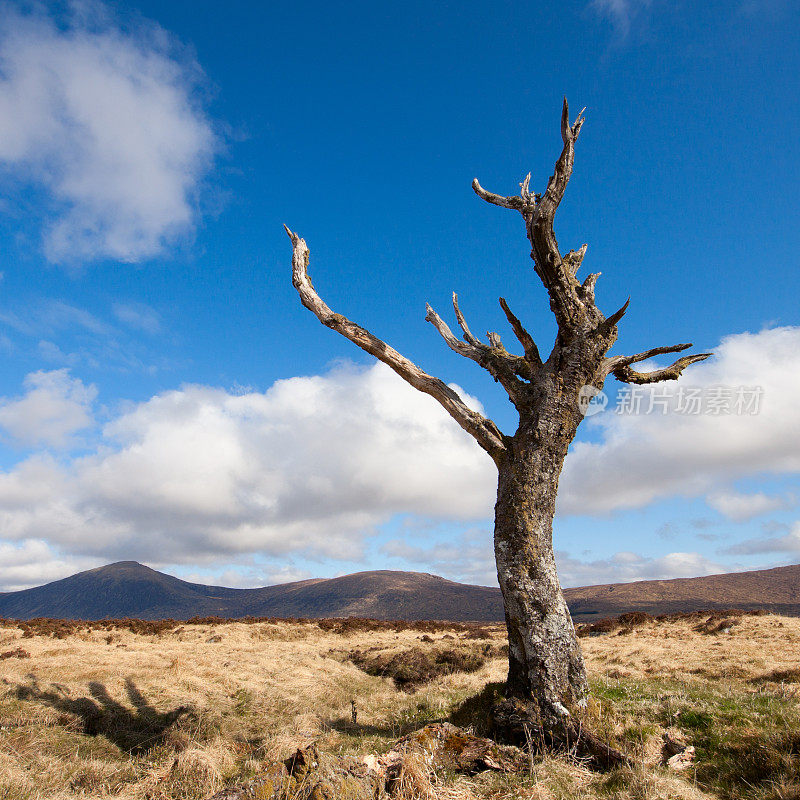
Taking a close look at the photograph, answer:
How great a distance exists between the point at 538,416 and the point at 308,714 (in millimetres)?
8990

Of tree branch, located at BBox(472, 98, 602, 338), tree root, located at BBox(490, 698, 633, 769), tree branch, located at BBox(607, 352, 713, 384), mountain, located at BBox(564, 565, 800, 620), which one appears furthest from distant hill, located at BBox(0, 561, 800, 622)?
tree root, located at BBox(490, 698, 633, 769)

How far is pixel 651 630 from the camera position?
98.9ft

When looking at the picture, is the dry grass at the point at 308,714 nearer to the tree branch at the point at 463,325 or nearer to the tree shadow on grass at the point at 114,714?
the tree shadow on grass at the point at 114,714

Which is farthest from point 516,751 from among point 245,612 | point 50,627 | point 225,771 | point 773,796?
point 245,612

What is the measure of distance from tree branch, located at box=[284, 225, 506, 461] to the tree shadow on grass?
8.16 metres

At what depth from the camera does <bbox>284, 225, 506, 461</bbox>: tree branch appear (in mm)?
8617

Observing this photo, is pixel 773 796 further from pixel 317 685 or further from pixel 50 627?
pixel 50 627

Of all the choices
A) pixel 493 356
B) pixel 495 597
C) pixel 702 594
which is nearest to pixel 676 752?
pixel 493 356

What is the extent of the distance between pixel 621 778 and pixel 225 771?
5234 millimetres

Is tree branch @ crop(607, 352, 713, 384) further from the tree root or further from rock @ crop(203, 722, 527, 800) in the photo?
rock @ crop(203, 722, 527, 800)

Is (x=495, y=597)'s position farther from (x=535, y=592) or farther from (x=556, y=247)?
(x=556, y=247)

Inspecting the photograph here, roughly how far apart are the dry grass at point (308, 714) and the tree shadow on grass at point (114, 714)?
46 mm

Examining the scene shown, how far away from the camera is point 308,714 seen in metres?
11.4

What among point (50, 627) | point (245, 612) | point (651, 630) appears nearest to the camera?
point (50, 627)
